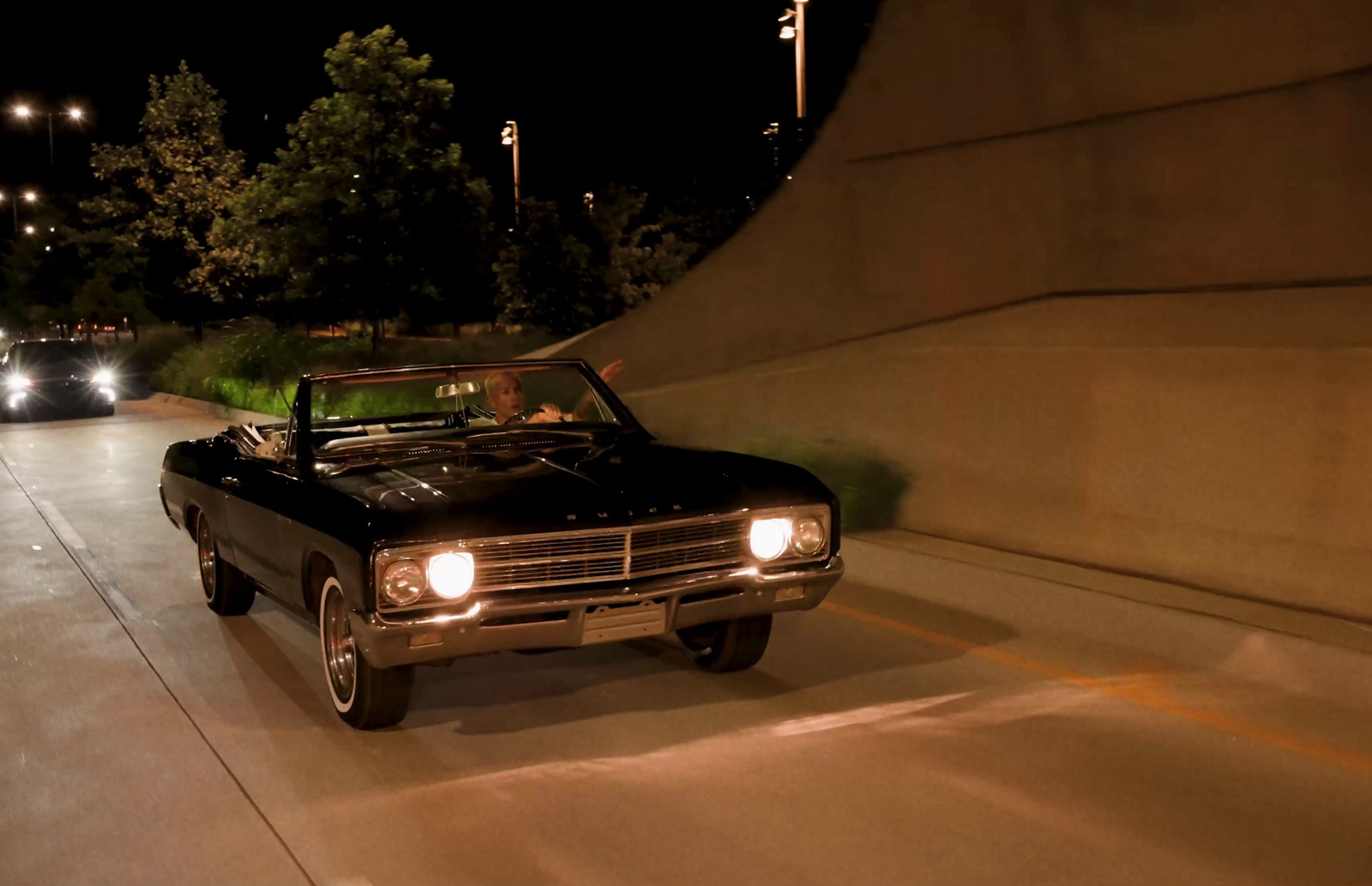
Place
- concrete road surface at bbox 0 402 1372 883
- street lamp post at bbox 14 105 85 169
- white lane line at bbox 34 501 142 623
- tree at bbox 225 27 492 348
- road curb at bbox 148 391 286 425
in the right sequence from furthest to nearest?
1. street lamp post at bbox 14 105 85 169
2. tree at bbox 225 27 492 348
3. road curb at bbox 148 391 286 425
4. white lane line at bbox 34 501 142 623
5. concrete road surface at bbox 0 402 1372 883

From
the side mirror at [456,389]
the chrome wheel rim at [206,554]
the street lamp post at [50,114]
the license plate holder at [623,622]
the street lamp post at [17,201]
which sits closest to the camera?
the license plate holder at [623,622]

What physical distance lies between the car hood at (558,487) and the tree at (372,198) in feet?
66.7

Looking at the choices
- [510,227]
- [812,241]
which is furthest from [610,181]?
[812,241]

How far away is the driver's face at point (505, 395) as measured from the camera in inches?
287

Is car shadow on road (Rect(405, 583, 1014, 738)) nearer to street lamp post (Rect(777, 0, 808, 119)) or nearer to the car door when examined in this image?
the car door

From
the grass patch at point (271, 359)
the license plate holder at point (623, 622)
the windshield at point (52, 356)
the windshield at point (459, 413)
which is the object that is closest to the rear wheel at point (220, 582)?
the windshield at point (459, 413)

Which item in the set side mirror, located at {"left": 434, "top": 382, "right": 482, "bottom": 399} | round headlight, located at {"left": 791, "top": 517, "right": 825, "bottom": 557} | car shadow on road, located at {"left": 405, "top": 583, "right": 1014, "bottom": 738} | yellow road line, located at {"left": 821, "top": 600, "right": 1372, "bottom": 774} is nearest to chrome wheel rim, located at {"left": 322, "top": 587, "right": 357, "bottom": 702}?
car shadow on road, located at {"left": 405, "top": 583, "right": 1014, "bottom": 738}

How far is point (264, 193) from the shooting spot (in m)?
26.4

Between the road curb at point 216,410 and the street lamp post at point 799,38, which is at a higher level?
the street lamp post at point 799,38

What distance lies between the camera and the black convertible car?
517 cm

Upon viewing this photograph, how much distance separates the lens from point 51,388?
2512 cm

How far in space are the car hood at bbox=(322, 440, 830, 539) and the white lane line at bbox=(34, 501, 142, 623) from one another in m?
3.07

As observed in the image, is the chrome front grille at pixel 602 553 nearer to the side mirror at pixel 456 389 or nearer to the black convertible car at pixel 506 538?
the black convertible car at pixel 506 538

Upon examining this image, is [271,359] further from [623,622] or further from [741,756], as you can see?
[741,756]
